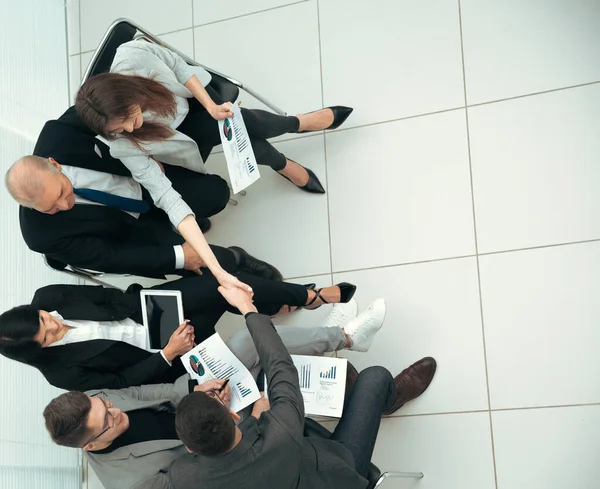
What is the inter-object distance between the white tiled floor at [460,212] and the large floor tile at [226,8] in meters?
0.09

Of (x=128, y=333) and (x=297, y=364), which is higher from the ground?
(x=128, y=333)

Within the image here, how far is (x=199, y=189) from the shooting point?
9.15 feet

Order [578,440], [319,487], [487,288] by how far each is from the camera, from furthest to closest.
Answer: [487,288] → [578,440] → [319,487]

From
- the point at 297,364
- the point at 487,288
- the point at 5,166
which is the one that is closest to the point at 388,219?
the point at 487,288

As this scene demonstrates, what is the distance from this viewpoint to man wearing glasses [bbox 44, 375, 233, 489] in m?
2.05

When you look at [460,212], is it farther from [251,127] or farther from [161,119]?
[161,119]

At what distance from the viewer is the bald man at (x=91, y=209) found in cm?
219

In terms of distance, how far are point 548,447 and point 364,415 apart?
2.89 feet

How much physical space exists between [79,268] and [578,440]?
218 centimetres

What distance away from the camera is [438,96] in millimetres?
3184

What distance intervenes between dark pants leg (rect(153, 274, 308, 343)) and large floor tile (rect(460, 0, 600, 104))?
4.34 feet

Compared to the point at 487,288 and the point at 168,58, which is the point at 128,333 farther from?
the point at 487,288

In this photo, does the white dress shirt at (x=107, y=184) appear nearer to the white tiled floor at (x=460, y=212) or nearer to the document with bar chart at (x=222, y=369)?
the document with bar chart at (x=222, y=369)

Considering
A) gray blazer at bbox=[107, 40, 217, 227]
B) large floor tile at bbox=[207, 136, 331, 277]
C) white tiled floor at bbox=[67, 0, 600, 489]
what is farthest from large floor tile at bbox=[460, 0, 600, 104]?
gray blazer at bbox=[107, 40, 217, 227]
